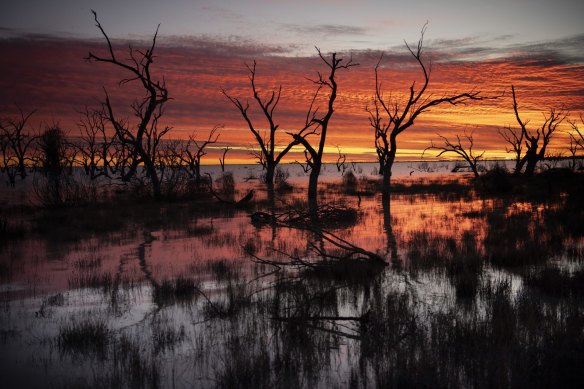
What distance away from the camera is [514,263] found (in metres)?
9.07

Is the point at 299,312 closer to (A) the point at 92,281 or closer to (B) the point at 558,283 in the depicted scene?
(B) the point at 558,283

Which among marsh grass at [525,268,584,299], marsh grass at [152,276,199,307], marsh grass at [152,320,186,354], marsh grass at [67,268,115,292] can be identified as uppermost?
marsh grass at [525,268,584,299]

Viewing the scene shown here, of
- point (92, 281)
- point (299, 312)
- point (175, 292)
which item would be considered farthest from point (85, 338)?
point (92, 281)

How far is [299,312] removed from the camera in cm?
620

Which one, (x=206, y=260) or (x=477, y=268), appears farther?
(x=206, y=260)

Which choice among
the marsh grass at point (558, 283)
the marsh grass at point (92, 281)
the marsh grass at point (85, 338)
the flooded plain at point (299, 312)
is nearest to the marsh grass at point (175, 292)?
the flooded plain at point (299, 312)

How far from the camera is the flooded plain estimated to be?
4.58 meters

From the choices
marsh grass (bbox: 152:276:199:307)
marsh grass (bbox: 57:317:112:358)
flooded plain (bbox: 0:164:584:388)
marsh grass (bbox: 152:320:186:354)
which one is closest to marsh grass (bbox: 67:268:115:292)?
flooded plain (bbox: 0:164:584:388)

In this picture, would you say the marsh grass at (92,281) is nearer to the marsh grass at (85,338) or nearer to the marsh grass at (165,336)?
the marsh grass at (85,338)

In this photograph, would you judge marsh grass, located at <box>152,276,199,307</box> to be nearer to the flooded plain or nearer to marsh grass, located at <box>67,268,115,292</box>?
the flooded plain

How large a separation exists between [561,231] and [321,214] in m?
7.43

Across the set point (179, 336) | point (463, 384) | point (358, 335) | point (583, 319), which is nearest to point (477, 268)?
point (583, 319)

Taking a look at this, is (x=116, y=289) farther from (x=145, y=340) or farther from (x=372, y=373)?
(x=372, y=373)

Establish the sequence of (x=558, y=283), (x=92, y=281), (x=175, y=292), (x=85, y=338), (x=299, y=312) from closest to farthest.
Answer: (x=85, y=338)
(x=299, y=312)
(x=558, y=283)
(x=175, y=292)
(x=92, y=281)
